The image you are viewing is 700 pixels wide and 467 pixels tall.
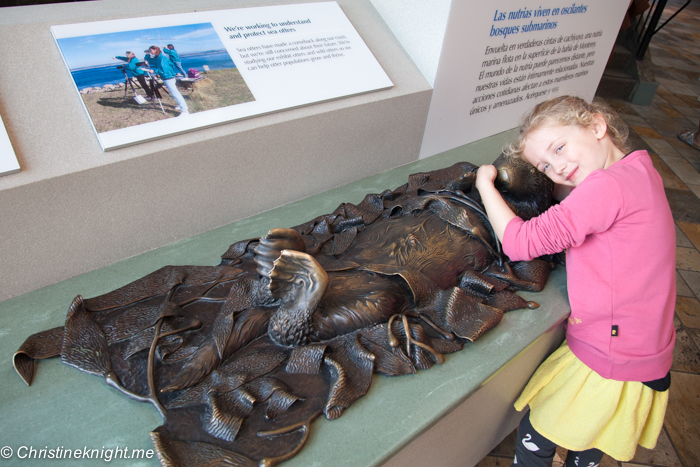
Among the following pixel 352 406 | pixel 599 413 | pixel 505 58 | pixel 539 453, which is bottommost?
pixel 539 453

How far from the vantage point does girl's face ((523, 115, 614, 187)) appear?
1.35 m

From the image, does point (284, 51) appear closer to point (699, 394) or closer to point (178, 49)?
point (178, 49)

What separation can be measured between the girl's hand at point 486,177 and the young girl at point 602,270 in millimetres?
48

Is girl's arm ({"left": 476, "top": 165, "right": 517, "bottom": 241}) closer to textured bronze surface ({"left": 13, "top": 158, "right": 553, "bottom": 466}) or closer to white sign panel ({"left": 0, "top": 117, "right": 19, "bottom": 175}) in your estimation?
textured bronze surface ({"left": 13, "top": 158, "right": 553, "bottom": 466})

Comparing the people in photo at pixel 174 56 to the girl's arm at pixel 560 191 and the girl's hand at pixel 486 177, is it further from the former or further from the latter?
the girl's arm at pixel 560 191

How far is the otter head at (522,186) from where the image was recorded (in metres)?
1.63

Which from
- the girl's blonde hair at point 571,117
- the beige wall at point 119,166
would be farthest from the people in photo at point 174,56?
the girl's blonde hair at point 571,117

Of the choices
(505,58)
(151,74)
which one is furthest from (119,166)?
(505,58)

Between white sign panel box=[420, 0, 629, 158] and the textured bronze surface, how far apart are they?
1.11 m

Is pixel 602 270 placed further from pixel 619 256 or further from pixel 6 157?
pixel 6 157

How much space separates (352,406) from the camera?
116 cm

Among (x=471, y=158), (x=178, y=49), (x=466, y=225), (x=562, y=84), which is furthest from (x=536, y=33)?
(x=178, y=49)

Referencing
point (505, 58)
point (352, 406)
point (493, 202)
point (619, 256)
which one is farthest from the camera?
point (505, 58)

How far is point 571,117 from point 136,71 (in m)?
1.57
